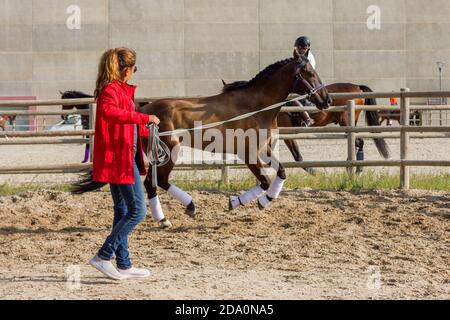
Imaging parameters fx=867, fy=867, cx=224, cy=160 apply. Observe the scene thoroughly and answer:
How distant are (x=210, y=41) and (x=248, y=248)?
26.1 metres

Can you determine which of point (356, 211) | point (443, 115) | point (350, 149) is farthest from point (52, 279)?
point (443, 115)

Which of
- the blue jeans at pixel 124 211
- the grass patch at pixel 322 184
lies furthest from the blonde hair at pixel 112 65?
the grass patch at pixel 322 184

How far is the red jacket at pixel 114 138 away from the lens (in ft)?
19.7

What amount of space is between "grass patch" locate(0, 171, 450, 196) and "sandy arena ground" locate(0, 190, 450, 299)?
0.56m

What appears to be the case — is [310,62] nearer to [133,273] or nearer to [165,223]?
[165,223]

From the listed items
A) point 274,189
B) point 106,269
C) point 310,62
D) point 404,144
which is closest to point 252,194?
point 274,189

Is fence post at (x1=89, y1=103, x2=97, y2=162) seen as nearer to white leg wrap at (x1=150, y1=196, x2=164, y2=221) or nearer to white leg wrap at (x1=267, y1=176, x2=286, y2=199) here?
white leg wrap at (x1=150, y1=196, x2=164, y2=221)

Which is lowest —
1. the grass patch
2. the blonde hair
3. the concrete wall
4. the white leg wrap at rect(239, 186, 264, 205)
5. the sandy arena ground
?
the sandy arena ground

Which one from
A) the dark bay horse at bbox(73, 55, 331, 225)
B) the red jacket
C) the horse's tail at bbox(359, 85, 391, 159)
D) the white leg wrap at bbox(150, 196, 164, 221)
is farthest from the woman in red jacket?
the horse's tail at bbox(359, 85, 391, 159)

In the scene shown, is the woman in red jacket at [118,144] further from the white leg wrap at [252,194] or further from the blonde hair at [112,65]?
the white leg wrap at [252,194]

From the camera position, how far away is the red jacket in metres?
6.02

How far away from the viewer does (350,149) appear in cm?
1207

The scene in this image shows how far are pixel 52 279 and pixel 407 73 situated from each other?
29003mm

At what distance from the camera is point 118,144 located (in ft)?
20.1
